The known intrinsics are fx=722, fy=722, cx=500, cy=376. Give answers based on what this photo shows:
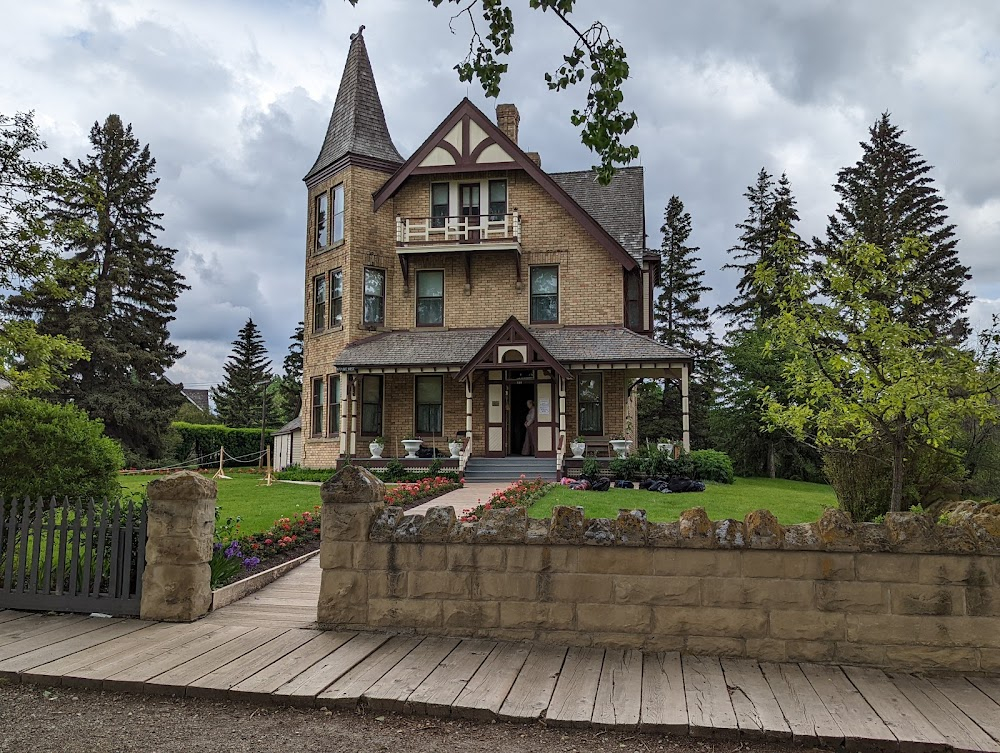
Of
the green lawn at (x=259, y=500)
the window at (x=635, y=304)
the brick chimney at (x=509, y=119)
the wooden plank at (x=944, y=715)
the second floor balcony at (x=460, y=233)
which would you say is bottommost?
the wooden plank at (x=944, y=715)

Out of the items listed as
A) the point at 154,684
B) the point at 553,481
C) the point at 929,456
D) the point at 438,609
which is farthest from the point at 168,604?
the point at 553,481

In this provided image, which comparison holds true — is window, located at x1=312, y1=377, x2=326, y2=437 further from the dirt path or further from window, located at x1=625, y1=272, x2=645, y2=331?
the dirt path

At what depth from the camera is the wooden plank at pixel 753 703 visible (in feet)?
12.5

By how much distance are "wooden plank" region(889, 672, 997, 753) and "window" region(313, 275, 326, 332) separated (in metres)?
22.7

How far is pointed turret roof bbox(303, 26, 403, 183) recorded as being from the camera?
25.0 meters

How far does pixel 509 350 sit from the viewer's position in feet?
70.4

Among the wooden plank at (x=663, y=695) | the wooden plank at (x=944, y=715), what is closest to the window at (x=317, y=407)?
the wooden plank at (x=663, y=695)

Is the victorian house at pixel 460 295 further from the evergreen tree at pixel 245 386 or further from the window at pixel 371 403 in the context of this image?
the evergreen tree at pixel 245 386

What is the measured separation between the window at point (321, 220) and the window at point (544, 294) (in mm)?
7663

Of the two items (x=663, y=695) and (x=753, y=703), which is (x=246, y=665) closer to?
(x=663, y=695)

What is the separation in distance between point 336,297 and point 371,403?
391 centimetres

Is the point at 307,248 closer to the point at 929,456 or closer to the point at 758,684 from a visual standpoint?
the point at 929,456

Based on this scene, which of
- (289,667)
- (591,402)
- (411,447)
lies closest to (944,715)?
(289,667)

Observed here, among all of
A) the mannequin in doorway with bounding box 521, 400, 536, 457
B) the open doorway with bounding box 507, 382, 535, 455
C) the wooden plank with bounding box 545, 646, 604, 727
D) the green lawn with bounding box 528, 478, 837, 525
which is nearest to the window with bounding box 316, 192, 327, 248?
the open doorway with bounding box 507, 382, 535, 455
